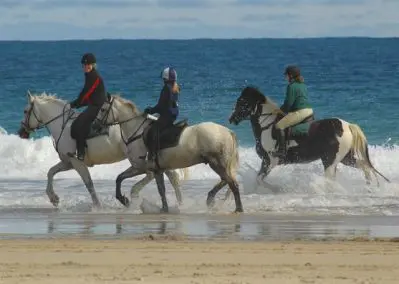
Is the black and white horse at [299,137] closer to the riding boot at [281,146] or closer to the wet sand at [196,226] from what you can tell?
the riding boot at [281,146]

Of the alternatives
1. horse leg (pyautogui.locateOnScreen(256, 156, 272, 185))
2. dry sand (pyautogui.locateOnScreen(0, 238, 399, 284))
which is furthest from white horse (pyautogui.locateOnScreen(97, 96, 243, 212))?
dry sand (pyautogui.locateOnScreen(0, 238, 399, 284))

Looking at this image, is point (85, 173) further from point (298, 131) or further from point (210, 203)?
point (298, 131)

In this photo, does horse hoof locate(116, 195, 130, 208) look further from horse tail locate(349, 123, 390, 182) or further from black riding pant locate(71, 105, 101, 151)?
horse tail locate(349, 123, 390, 182)

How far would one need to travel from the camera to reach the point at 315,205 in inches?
690

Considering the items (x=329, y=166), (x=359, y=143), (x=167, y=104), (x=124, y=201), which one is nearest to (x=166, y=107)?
(x=167, y=104)

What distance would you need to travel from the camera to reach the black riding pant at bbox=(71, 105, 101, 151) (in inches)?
666

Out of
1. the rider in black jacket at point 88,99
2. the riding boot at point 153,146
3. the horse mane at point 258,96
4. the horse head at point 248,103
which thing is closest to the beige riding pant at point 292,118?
the horse mane at point 258,96

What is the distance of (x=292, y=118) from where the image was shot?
18.4 metres

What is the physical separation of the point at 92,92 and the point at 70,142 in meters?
0.94

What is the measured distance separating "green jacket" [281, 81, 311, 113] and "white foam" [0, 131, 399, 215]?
1.40 m

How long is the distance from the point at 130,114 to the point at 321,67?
4804 centimetres

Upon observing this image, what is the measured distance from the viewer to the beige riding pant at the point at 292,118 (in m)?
18.4

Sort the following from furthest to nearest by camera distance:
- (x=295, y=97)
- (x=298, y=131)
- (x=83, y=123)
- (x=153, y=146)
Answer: (x=298, y=131), (x=295, y=97), (x=83, y=123), (x=153, y=146)

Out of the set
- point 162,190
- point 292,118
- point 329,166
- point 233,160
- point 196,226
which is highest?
point 292,118
